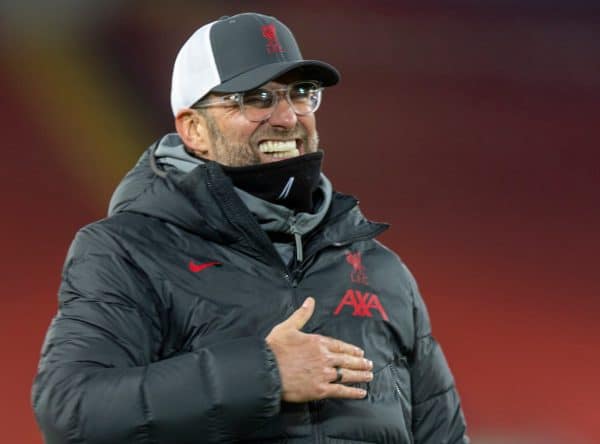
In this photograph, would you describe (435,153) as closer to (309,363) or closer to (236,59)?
(236,59)

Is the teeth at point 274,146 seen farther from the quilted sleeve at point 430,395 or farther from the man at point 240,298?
the quilted sleeve at point 430,395

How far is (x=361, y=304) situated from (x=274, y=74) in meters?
0.37

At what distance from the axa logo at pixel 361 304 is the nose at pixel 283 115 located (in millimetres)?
Answer: 274

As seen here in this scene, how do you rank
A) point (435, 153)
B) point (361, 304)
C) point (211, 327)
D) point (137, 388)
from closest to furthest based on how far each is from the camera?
point (137, 388)
point (211, 327)
point (361, 304)
point (435, 153)

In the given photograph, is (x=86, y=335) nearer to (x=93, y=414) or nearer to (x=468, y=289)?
(x=93, y=414)

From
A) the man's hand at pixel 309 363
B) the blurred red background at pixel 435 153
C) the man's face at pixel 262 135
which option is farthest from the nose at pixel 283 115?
the blurred red background at pixel 435 153

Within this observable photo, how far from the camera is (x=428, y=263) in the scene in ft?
11.6

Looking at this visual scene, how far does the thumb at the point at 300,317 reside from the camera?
128 cm

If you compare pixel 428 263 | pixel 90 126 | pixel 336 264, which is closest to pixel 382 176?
pixel 428 263

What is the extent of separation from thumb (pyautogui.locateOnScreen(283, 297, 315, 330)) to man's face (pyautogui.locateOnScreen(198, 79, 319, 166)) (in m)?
0.31

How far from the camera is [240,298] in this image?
139 cm

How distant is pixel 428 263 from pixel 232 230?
7.15ft

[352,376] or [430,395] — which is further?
[430,395]

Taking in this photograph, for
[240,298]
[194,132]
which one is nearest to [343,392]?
[240,298]
